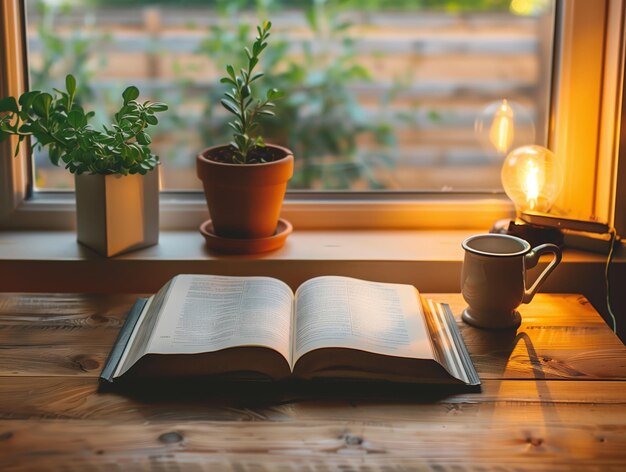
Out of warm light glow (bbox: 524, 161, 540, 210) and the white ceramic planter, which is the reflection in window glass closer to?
warm light glow (bbox: 524, 161, 540, 210)

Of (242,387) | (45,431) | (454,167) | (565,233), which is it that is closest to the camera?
(45,431)

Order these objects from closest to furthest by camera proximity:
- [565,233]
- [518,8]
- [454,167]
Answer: [565,233] < [518,8] < [454,167]

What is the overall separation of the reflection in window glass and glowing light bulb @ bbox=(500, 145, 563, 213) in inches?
4.2

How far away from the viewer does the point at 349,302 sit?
1.24 m

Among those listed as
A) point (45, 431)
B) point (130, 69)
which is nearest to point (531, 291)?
point (45, 431)

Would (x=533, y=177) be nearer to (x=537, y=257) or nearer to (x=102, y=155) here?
(x=537, y=257)

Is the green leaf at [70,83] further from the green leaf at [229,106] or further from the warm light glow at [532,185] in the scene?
the warm light glow at [532,185]

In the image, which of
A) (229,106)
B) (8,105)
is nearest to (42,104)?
(8,105)

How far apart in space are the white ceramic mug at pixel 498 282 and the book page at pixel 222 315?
28cm

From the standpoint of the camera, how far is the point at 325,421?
102 centimetres

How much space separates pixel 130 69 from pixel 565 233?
0.93 metres

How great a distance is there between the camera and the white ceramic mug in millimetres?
A: 1251

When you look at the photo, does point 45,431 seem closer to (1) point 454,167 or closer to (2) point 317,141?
(2) point 317,141

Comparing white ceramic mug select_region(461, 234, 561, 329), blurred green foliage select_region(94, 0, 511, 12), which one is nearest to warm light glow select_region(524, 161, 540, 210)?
white ceramic mug select_region(461, 234, 561, 329)
